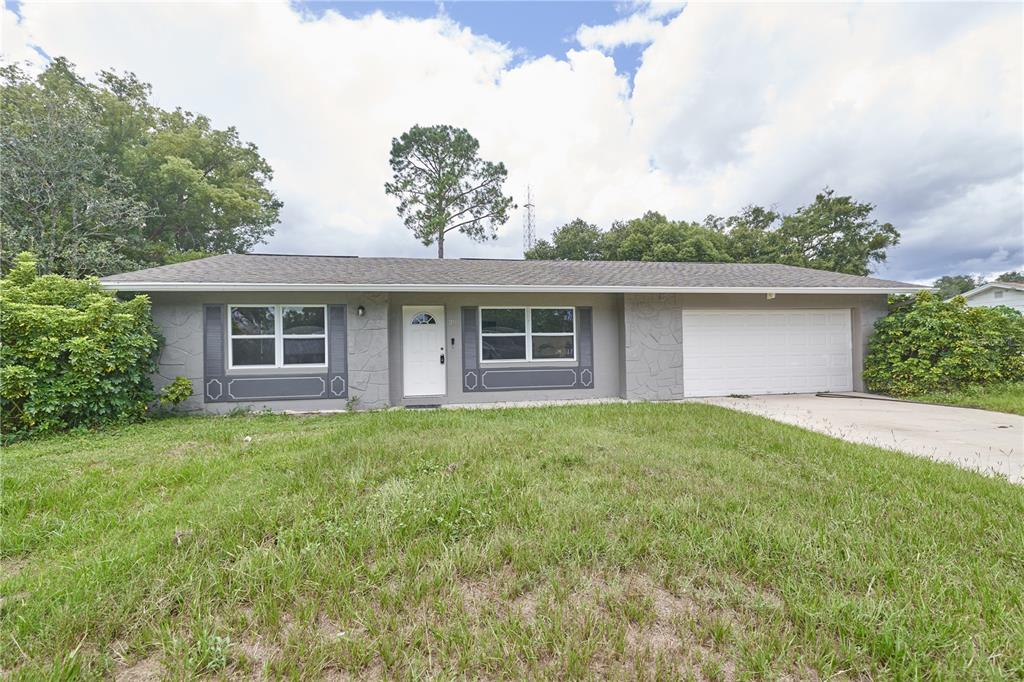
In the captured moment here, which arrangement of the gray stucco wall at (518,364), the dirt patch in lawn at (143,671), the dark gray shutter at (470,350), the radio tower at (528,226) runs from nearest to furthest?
the dirt patch in lawn at (143,671), the gray stucco wall at (518,364), the dark gray shutter at (470,350), the radio tower at (528,226)

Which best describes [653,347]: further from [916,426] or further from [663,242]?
[663,242]

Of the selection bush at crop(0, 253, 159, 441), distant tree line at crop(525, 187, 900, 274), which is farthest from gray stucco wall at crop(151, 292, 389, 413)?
distant tree line at crop(525, 187, 900, 274)

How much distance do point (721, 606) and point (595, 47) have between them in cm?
1380

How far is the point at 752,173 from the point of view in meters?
17.5

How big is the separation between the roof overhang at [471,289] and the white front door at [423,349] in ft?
2.46

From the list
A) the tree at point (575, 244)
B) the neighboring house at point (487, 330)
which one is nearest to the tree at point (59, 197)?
the neighboring house at point (487, 330)

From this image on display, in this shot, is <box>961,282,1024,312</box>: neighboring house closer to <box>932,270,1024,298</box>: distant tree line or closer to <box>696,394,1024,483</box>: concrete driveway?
<box>696,394,1024,483</box>: concrete driveway

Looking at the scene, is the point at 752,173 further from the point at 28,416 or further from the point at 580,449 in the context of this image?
the point at 28,416


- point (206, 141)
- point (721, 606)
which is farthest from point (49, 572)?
point (206, 141)

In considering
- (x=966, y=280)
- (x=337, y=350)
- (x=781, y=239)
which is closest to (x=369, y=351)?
(x=337, y=350)

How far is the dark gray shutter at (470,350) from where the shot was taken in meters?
8.58

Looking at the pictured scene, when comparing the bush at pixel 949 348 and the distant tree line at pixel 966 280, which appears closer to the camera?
the bush at pixel 949 348

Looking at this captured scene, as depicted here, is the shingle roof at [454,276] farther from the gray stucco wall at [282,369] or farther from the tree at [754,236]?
the tree at [754,236]

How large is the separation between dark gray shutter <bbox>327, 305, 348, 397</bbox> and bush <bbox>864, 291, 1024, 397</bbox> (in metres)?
11.8
